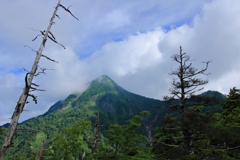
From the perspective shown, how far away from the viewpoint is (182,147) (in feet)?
33.6

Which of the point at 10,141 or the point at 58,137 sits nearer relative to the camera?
the point at 10,141

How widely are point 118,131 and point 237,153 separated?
9777 millimetres

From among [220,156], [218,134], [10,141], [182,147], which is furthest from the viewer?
[182,147]

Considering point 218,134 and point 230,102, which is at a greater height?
point 230,102

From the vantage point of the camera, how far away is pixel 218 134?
9.27 metres

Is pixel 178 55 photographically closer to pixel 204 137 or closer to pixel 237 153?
pixel 204 137

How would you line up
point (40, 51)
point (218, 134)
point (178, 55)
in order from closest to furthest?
→ point (40, 51) < point (218, 134) < point (178, 55)

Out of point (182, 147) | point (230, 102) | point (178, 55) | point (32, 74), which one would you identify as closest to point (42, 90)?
point (32, 74)

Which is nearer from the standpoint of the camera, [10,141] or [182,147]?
[10,141]

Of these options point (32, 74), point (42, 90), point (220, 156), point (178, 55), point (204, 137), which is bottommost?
point (220, 156)

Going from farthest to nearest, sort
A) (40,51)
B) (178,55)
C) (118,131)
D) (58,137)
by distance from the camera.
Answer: (58,137)
(118,131)
(178,55)
(40,51)

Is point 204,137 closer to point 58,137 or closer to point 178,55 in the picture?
point 178,55

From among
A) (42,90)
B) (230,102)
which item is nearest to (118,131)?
(42,90)

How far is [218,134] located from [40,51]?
11726 mm
